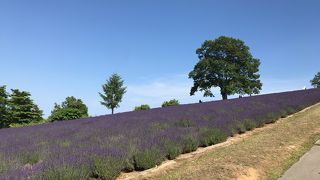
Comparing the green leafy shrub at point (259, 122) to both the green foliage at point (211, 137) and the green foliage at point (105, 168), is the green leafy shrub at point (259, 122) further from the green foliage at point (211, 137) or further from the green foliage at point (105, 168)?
the green foliage at point (105, 168)

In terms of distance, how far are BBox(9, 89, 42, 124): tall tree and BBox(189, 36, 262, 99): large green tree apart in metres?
18.2

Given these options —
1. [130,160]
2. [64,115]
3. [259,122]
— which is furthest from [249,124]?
[64,115]

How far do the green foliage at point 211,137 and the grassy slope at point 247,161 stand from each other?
3.01ft

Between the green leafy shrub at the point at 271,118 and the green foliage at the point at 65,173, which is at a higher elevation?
the green leafy shrub at the point at 271,118

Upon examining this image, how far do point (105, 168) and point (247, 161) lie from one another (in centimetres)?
235

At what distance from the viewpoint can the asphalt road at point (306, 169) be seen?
5.45m

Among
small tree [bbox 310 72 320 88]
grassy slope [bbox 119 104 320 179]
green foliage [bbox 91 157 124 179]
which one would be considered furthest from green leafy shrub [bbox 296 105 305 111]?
small tree [bbox 310 72 320 88]

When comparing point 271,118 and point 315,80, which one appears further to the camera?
point 315,80

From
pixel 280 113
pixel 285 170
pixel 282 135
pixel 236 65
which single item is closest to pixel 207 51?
pixel 236 65

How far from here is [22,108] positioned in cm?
3944

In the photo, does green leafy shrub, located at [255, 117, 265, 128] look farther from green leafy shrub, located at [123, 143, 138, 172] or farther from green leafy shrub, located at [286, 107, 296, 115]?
green leafy shrub, located at [123, 143, 138, 172]

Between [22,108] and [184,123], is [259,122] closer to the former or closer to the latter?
[184,123]

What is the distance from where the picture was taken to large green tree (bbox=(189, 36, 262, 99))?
139ft

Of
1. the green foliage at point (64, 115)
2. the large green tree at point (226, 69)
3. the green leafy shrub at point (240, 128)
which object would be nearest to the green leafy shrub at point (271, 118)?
the green leafy shrub at point (240, 128)
